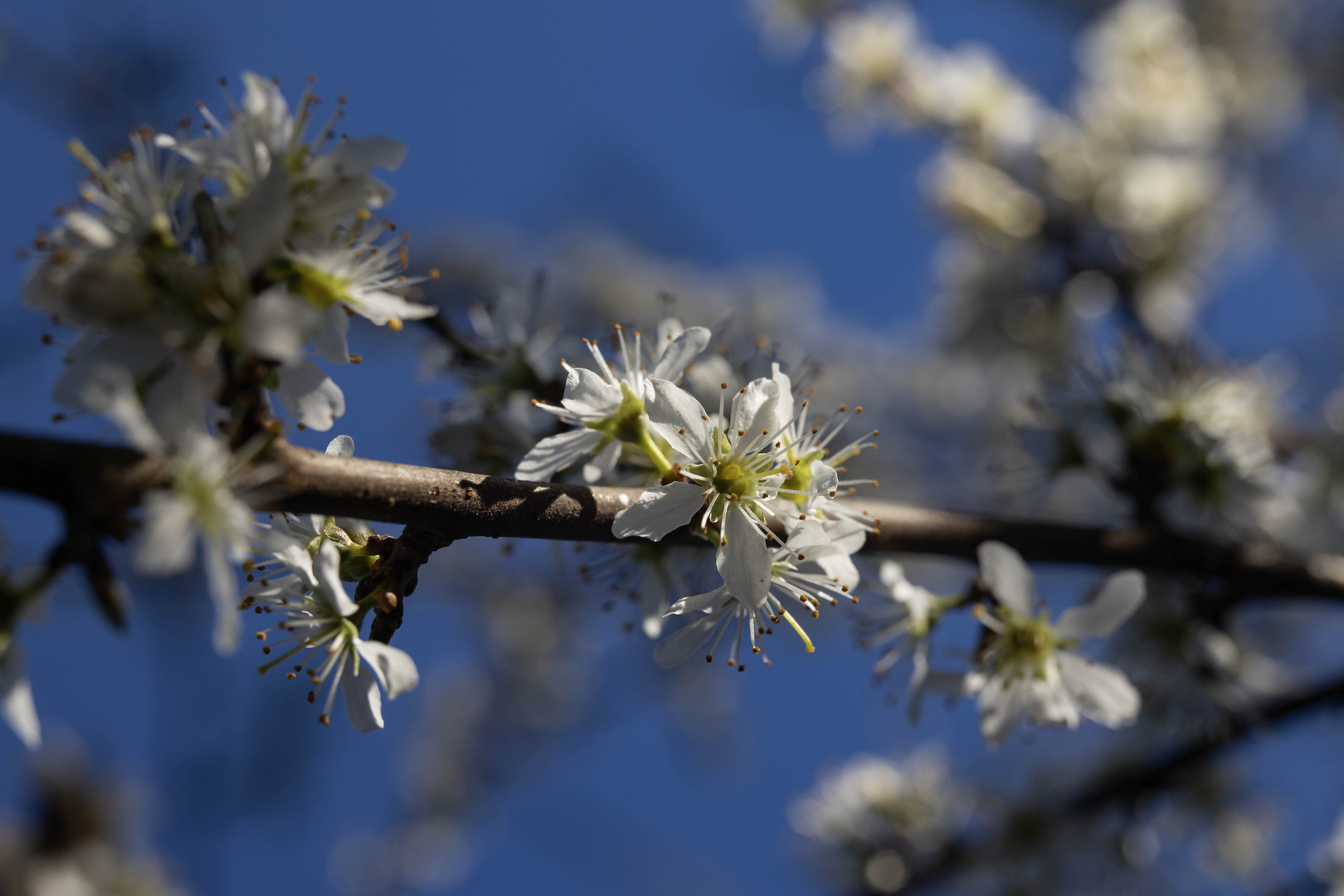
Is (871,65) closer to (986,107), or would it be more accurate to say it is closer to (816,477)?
(986,107)

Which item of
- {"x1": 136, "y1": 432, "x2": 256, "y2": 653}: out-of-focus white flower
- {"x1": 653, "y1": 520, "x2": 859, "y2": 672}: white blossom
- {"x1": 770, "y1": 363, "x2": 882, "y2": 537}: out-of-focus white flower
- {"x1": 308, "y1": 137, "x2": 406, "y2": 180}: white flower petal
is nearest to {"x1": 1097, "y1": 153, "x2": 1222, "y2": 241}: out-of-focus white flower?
{"x1": 770, "y1": 363, "x2": 882, "y2": 537}: out-of-focus white flower

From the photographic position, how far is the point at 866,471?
6336 mm

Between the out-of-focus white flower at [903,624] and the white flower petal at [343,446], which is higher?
the white flower petal at [343,446]

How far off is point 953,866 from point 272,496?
8.61ft

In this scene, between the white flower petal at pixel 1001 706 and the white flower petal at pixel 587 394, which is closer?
the white flower petal at pixel 587 394

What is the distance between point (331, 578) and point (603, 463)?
445mm

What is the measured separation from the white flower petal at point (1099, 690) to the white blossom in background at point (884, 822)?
4.93 feet

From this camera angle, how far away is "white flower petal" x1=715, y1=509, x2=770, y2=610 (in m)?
1.23

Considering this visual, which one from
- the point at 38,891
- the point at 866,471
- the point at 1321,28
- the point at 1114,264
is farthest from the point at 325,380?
the point at 1321,28

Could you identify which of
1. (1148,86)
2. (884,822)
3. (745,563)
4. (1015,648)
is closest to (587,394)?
(745,563)

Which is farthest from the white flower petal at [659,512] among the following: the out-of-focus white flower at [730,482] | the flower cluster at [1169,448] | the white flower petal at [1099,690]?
the flower cluster at [1169,448]

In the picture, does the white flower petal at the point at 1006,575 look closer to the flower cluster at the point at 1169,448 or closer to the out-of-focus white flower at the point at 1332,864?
the flower cluster at the point at 1169,448

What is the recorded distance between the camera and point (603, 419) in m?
1.42

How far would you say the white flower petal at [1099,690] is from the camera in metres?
1.62
